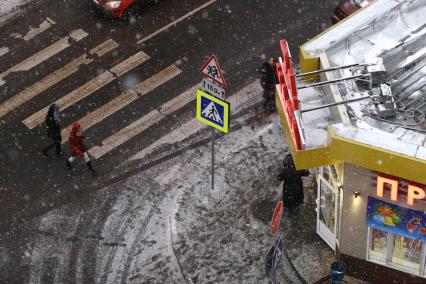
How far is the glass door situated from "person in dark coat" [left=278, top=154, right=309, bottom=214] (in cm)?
67

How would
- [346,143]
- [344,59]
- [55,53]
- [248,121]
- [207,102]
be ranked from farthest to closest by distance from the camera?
[55,53] < [248,121] < [207,102] < [344,59] < [346,143]

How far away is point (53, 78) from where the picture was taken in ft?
76.2

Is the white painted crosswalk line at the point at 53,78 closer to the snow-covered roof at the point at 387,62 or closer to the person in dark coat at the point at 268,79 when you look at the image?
the person in dark coat at the point at 268,79

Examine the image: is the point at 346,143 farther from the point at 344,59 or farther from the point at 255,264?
the point at 255,264

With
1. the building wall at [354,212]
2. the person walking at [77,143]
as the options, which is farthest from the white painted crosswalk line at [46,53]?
the building wall at [354,212]

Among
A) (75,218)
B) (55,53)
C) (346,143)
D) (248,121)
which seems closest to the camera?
(346,143)

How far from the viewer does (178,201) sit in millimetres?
19891

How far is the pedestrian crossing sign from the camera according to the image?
1797 cm

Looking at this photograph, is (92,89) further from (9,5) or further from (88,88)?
(9,5)

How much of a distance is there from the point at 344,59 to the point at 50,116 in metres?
7.47

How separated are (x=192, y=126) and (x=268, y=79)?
2.24m

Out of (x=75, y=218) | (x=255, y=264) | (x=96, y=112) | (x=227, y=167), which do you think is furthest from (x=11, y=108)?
(x=255, y=264)

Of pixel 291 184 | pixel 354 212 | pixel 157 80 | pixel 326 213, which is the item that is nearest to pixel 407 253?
pixel 354 212

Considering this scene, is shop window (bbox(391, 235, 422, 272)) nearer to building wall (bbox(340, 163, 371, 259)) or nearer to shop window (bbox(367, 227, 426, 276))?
shop window (bbox(367, 227, 426, 276))
